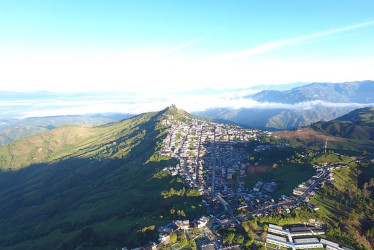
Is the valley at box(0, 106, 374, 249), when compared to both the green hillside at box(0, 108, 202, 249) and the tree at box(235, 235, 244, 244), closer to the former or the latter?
the tree at box(235, 235, 244, 244)

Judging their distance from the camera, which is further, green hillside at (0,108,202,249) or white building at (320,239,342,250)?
green hillside at (0,108,202,249)

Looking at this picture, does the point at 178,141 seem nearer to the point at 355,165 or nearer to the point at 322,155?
the point at 322,155

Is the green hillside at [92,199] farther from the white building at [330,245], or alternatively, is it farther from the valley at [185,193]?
the white building at [330,245]

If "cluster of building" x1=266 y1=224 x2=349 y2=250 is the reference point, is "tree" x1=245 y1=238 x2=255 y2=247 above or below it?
above

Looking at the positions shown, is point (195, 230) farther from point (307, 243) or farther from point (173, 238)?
point (307, 243)

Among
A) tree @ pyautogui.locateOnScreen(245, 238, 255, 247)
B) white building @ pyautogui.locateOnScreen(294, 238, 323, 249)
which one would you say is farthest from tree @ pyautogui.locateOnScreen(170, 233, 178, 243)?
white building @ pyautogui.locateOnScreen(294, 238, 323, 249)

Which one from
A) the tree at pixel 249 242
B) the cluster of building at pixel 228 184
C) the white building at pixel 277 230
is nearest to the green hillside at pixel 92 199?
the cluster of building at pixel 228 184
